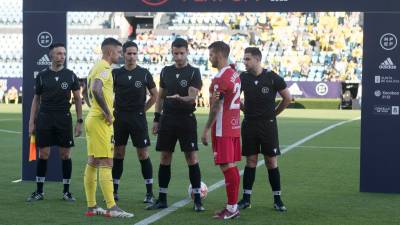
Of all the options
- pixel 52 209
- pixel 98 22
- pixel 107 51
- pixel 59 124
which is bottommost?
pixel 52 209

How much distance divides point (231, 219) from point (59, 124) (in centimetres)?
296

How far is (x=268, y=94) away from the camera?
10500mm

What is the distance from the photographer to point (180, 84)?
10.2 metres

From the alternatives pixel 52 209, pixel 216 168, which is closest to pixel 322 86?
pixel 216 168

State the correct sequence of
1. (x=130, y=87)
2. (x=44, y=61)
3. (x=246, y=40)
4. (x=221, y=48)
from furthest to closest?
(x=246, y=40)
(x=44, y=61)
(x=130, y=87)
(x=221, y=48)

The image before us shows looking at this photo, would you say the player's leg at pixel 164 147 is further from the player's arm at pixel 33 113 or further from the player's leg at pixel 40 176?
the player's arm at pixel 33 113

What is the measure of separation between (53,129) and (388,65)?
4800 mm

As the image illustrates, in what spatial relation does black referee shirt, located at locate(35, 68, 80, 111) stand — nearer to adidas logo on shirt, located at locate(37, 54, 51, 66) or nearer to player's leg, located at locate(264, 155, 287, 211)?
adidas logo on shirt, located at locate(37, 54, 51, 66)

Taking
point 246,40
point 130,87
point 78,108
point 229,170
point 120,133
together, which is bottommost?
point 229,170

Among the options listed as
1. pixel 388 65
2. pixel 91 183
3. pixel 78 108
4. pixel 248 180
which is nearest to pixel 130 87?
pixel 78 108

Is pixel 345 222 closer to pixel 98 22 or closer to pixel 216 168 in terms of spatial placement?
pixel 216 168

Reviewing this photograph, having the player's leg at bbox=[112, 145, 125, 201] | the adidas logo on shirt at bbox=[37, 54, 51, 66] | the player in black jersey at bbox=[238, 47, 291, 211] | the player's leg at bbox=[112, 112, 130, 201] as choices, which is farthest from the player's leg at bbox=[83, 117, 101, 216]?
the adidas logo on shirt at bbox=[37, 54, 51, 66]

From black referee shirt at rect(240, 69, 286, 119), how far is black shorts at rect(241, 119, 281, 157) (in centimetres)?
9

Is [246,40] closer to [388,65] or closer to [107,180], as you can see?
[388,65]
